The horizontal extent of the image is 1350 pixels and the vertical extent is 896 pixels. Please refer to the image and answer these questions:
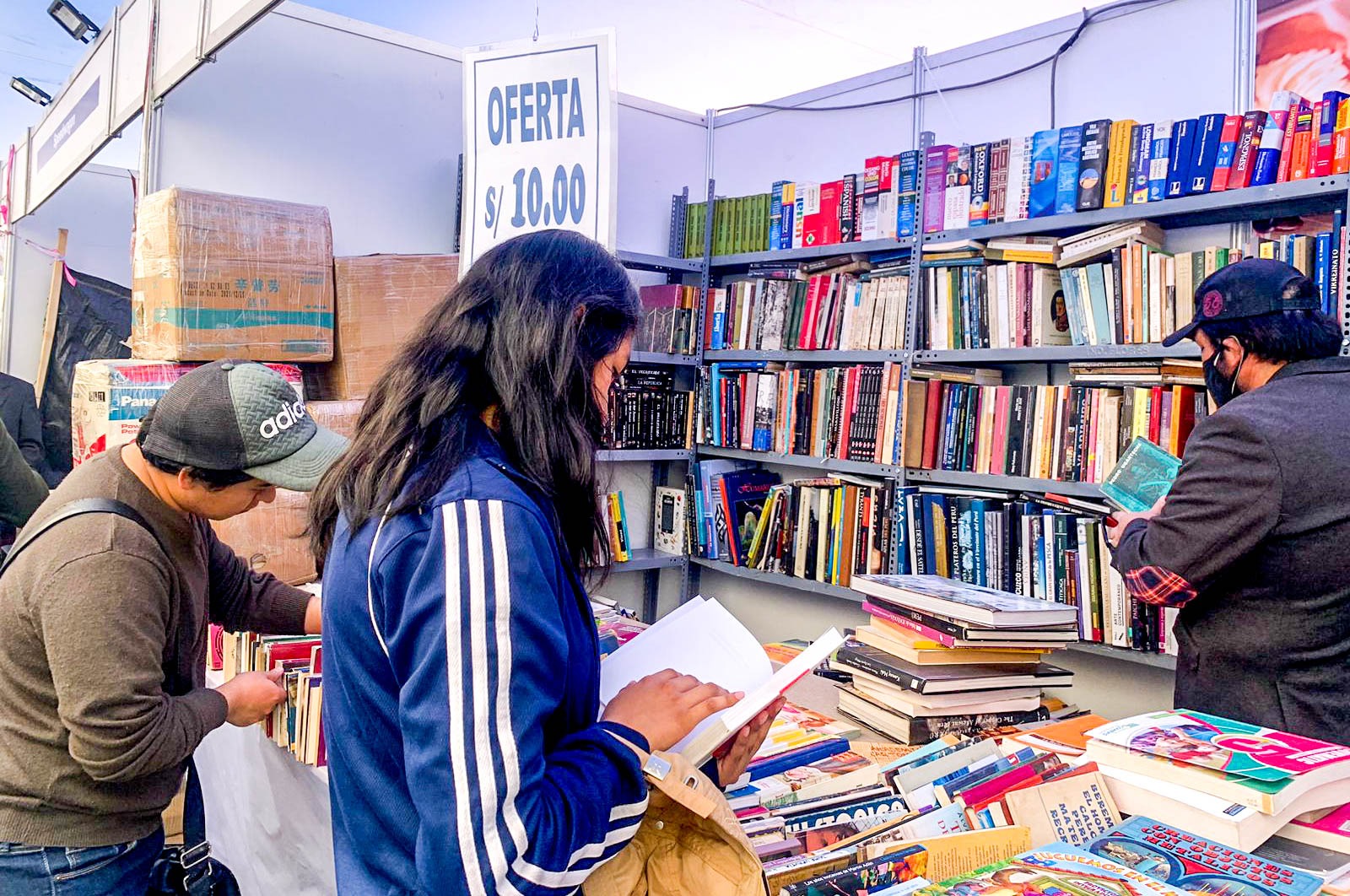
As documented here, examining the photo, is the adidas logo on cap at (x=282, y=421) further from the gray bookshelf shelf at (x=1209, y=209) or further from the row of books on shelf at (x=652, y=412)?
the row of books on shelf at (x=652, y=412)

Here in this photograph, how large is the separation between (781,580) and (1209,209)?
179cm

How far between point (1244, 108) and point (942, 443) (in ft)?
4.07

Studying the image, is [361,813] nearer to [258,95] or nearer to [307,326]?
[307,326]

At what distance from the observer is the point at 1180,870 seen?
2.87 ft

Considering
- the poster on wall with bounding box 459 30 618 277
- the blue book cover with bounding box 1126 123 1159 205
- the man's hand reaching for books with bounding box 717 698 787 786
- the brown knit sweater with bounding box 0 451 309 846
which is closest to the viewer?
the man's hand reaching for books with bounding box 717 698 787 786

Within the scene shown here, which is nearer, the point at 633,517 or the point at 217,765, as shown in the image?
the point at 217,765

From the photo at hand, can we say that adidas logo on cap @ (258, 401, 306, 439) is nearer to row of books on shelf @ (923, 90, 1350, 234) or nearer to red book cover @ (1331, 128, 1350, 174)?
row of books on shelf @ (923, 90, 1350, 234)

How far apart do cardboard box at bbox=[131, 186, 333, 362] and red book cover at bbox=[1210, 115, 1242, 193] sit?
93.9 inches

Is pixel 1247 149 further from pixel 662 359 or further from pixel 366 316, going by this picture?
pixel 366 316

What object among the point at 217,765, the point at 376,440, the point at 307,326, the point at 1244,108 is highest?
the point at 1244,108

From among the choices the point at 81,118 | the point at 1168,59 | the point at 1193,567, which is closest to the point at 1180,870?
the point at 1193,567

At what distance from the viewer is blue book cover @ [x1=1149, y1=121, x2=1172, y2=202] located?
237 centimetres

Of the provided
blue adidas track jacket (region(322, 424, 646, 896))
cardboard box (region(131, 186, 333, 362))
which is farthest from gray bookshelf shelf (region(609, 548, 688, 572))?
blue adidas track jacket (region(322, 424, 646, 896))

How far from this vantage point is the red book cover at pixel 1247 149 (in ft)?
7.29
